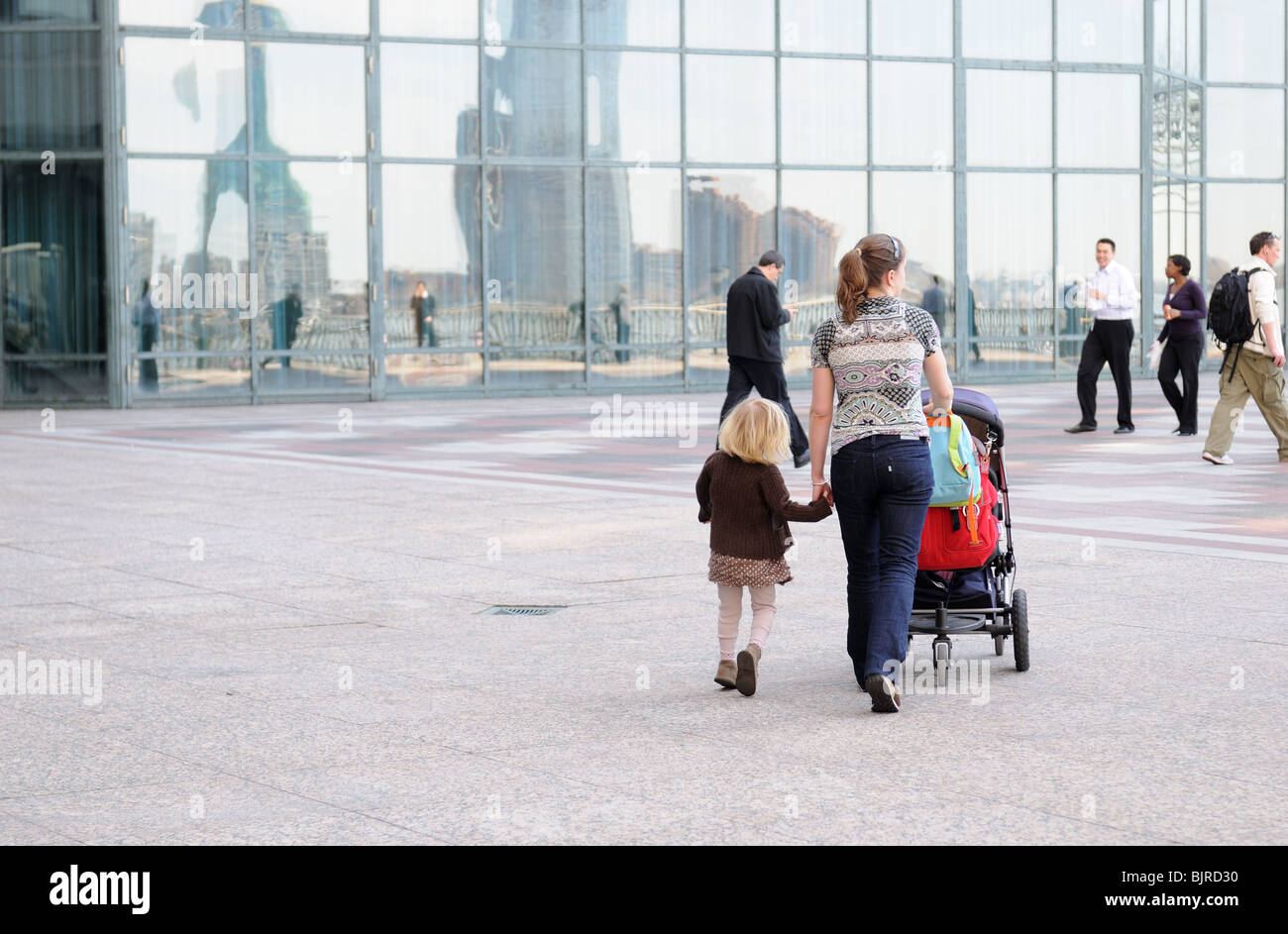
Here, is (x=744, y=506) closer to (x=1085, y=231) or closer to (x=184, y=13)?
(x=184, y=13)

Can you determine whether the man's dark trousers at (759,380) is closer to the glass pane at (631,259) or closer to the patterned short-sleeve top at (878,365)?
the patterned short-sleeve top at (878,365)

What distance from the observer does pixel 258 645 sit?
26.5 feet

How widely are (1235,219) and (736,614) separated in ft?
103

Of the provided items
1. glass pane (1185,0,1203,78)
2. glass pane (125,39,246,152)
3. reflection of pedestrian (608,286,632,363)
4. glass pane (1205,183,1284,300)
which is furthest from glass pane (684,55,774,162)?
glass pane (1205,183,1284,300)

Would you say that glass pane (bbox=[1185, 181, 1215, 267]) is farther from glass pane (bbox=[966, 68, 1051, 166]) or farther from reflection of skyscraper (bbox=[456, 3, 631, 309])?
reflection of skyscraper (bbox=[456, 3, 631, 309])

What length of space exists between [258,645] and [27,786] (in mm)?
2437

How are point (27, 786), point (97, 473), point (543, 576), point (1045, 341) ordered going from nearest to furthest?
point (27, 786)
point (543, 576)
point (97, 473)
point (1045, 341)

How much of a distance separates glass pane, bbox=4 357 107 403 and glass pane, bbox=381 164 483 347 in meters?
4.30

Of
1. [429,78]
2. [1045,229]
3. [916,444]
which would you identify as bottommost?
[916,444]

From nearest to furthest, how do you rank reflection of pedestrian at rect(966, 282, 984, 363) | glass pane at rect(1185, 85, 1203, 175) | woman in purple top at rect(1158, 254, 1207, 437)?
woman in purple top at rect(1158, 254, 1207, 437)
reflection of pedestrian at rect(966, 282, 984, 363)
glass pane at rect(1185, 85, 1203, 175)

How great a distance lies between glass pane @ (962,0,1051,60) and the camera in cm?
3231

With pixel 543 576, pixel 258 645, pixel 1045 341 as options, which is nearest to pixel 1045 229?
pixel 1045 341

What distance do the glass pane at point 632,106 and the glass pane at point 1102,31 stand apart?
25.0ft
